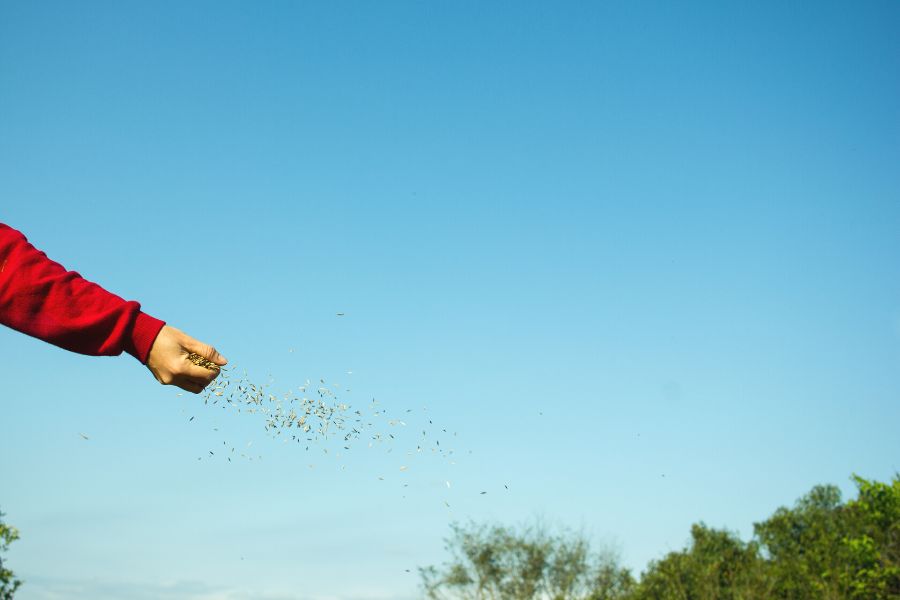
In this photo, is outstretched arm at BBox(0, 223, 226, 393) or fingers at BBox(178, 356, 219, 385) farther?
fingers at BBox(178, 356, 219, 385)

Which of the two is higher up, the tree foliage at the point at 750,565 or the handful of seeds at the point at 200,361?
the tree foliage at the point at 750,565

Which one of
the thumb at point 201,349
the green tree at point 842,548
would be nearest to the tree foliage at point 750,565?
the green tree at point 842,548

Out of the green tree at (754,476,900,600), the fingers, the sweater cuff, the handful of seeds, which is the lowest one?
the fingers

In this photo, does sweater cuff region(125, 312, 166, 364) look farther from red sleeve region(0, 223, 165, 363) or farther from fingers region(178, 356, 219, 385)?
fingers region(178, 356, 219, 385)

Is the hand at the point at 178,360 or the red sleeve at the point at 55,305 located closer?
the red sleeve at the point at 55,305

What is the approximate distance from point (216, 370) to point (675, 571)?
61548mm

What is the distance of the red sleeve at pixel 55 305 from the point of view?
271 cm

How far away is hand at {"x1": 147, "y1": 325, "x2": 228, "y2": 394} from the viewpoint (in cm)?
301

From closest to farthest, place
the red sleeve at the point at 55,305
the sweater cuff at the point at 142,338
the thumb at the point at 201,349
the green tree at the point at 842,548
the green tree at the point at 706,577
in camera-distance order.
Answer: the red sleeve at the point at 55,305
the sweater cuff at the point at 142,338
the thumb at the point at 201,349
the green tree at the point at 842,548
the green tree at the point at 706,577

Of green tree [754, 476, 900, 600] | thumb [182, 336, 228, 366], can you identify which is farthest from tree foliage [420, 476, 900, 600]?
thumb [182, 336, 228, 366]

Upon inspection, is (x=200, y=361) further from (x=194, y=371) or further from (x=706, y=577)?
(x=706, y=577)

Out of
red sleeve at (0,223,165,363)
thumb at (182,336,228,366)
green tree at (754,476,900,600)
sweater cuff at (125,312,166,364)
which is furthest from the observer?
green tree at (754,476,900,600)

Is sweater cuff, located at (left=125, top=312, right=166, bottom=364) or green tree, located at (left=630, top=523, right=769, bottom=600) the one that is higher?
green tree, located at (left=630, top=523, right=769, bottom=600)

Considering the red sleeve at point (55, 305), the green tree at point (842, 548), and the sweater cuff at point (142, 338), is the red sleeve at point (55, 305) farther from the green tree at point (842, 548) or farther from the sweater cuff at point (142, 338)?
the green tree at point (842, 548)
